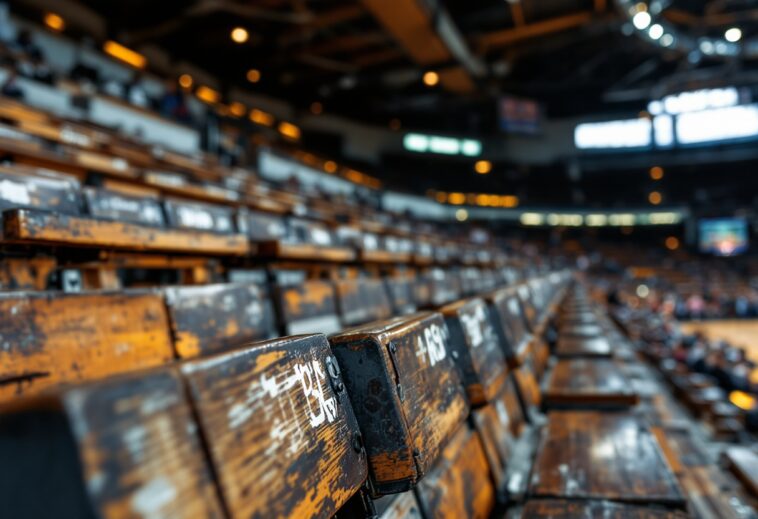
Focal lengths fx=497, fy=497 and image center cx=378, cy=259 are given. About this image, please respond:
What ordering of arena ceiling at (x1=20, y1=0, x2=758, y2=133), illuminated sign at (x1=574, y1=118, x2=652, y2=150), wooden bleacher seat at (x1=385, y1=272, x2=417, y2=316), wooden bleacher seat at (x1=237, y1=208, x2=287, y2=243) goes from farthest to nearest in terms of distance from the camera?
illuminated sign at (x1=574, y1=118, x2=652, y2=150), arena ceiling at (x1=20, y1=0, x2=758, y2=133), wooden bleacher seat at (x1=385, y1=272, x2=417, y2=316), wooden bleacher seat at (x1=237, y1=208, x2=287, y2=243)

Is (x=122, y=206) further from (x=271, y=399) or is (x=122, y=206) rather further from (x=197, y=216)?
(x=271, y=399)

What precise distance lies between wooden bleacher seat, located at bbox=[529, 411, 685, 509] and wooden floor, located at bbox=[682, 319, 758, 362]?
7.24 metres

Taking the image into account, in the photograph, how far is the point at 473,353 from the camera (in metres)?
0.77

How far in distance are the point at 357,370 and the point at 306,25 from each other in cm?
779

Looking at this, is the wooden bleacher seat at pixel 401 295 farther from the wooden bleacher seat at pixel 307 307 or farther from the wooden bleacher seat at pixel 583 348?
the wooden bleacher seat at pixel 583 348

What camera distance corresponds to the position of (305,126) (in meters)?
11.9

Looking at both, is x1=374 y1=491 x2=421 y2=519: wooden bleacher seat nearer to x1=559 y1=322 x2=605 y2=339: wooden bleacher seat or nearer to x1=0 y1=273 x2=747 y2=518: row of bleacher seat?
x1=0 y1=273 x2=747 y2=518: row of bleacher seat

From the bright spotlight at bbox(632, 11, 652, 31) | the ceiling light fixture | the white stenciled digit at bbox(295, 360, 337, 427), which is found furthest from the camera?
the ceiling light fixture

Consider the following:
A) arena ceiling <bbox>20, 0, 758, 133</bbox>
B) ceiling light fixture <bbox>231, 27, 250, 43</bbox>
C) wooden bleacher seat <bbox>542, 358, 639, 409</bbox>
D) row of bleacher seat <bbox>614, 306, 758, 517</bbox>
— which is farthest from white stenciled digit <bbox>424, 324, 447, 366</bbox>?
ceiling light fixture <bbox>231, 27, 250, 43</bbox>

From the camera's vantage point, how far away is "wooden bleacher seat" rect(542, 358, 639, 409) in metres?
1.21

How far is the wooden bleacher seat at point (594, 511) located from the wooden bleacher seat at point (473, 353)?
16 centimetres

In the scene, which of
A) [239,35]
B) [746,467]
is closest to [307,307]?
[746,467]

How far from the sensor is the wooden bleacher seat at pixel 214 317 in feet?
2.62

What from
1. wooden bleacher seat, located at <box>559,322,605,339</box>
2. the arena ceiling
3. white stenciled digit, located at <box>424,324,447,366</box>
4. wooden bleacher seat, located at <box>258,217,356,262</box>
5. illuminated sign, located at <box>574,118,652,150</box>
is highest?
the arena ceiling
